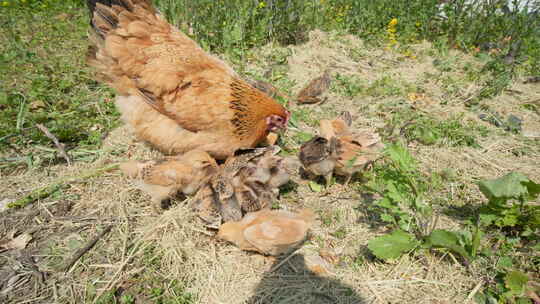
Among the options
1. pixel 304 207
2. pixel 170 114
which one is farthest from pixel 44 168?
pixel 304 207

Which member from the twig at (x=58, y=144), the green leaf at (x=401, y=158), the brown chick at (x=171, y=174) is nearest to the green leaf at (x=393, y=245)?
the green leaf at (x=401, y=158)

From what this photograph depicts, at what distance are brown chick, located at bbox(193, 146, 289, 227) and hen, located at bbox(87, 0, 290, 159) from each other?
1.52 feet

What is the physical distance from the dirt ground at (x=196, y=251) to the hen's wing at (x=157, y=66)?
2.30 ft

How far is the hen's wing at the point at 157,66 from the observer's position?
2.53 metres

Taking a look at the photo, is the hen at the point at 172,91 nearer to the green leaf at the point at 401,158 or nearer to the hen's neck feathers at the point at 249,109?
the hen's neck feathers at the point at 249,109

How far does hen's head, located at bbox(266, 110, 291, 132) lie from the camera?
8.81 feet

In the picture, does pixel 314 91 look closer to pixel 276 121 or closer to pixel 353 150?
pixel 276 121

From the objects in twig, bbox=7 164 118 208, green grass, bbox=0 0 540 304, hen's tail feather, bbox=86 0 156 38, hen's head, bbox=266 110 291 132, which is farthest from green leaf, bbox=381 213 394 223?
hen's tail feather, bbox=86 0 156 38

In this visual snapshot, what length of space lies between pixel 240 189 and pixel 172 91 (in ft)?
3.89

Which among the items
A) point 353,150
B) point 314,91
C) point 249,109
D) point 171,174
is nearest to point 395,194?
point 353,150

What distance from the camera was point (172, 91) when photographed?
255 centimetres

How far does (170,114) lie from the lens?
2.57 meters

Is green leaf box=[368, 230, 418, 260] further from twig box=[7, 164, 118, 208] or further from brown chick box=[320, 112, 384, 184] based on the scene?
twig box=[7, 164, 118, 208]

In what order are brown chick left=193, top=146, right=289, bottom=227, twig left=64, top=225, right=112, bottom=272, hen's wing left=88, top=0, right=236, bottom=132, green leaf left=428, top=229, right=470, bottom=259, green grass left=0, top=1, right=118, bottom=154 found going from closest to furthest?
1. green leaf left=428, top=229, right=470, bottom=259
2. twig left=64, top=225, right=112, bottom=272
3. brown chick left=193, top=146, right=289, bottom=227
4. hen's wing left=88, top=0, right=236, bottom=132
5. green grass left=0, top=1, right=118, bottom=154
